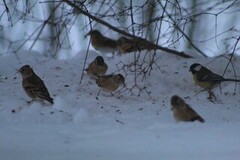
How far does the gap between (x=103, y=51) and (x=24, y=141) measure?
694 cm

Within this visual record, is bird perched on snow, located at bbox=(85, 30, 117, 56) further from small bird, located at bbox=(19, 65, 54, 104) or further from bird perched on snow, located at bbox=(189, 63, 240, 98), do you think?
small bird, located at bbox=(19, 65, 54, 104)

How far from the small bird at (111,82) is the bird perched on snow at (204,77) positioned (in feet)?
3.54

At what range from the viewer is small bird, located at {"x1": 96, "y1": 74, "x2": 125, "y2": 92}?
8.23 m

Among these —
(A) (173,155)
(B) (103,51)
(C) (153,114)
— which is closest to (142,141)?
(A) (173,155)

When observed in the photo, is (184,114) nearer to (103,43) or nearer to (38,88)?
(38,88)

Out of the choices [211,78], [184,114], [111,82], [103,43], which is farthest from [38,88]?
[103,43]

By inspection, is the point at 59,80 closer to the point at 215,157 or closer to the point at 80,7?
the point at 80,7

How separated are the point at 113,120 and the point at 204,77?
2.43 m

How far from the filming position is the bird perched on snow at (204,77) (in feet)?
26.4

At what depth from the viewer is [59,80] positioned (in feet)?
28.7

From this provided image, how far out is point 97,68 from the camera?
9.08m

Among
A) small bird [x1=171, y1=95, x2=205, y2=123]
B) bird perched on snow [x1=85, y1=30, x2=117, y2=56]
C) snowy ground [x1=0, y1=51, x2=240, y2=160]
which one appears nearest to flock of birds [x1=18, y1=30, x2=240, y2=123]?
small bird [x1=171, y1=95, x2=205, y2=123]

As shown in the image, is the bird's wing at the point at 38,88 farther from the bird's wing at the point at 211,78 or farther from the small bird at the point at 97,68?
the bird's wing at the point at 211,78

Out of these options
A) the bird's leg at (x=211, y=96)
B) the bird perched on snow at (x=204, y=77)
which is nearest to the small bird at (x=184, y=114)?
the bird's leg at (x=211, y=96)
